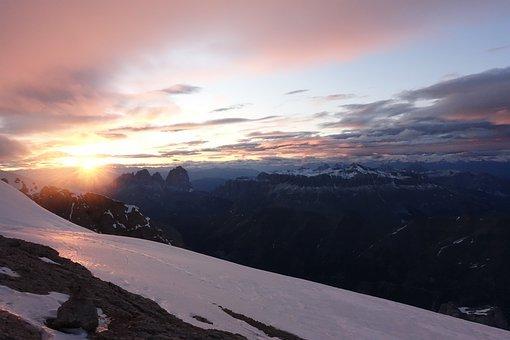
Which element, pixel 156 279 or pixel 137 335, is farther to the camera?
pixel 156 279

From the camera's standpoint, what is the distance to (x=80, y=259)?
27.8 metres

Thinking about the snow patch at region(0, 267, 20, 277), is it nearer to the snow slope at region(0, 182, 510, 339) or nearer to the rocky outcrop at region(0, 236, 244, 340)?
the rocky outcrop at region(0, 236, 244, 340)

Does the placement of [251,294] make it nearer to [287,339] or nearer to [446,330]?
[287,339]

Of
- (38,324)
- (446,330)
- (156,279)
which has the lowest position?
(446,330)

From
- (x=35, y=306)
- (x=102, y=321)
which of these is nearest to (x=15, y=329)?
(x=35, y=306)

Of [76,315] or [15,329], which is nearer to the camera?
[15,329]

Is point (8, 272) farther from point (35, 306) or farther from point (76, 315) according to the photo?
point (76, 315)

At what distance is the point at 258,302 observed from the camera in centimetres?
2922

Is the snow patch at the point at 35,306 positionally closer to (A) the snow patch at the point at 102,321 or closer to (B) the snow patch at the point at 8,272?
(A) the snow patch at the point at 102,321

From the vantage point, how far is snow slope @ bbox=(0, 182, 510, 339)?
76.0 ft

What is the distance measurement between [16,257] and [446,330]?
98.4 feet

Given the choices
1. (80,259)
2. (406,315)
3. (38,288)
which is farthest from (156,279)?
(406,315)

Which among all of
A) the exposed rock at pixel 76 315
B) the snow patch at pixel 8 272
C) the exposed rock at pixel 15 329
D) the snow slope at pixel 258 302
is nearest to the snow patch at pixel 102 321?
the exposed rock at pixel 76 315

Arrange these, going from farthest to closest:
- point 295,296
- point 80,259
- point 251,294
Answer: point 295,296 → point 251,294 → point 80,259
